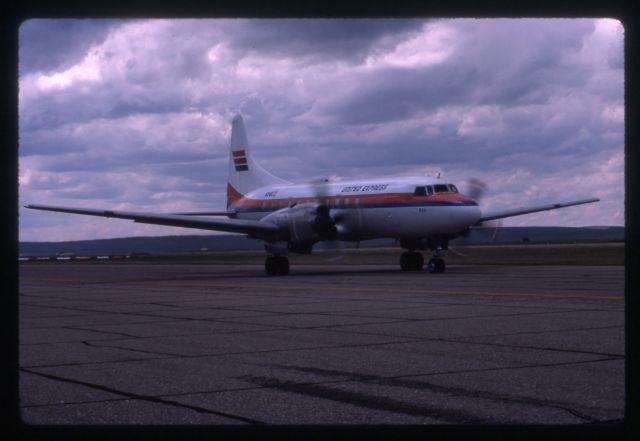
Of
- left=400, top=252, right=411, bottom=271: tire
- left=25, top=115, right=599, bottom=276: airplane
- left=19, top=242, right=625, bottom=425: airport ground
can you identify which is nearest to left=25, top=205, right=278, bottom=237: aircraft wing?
left=25, top=115, right=599, bottom=276: airplane

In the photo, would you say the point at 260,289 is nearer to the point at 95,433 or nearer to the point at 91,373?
the point at 91,373

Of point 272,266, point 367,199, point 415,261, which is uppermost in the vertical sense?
point 367,199

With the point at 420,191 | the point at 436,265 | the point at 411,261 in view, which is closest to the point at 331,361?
the point at 436,265

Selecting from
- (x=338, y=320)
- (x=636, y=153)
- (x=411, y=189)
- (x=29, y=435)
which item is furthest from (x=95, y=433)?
(x=411, y=189)

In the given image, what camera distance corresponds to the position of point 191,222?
35.3 meters

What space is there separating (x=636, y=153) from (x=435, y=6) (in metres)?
1.07

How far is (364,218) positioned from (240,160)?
13.5 metres

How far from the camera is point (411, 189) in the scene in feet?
109

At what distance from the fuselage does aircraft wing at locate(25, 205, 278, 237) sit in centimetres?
290

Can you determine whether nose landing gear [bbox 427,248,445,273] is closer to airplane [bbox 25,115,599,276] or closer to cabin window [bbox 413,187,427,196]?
airplane [bbox 25,115,599,276]

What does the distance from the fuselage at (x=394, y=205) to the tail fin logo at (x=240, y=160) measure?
8.36 meters

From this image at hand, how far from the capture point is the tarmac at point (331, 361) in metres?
6.83

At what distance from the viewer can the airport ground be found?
22.5 feet

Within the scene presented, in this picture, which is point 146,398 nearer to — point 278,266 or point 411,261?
point 278,266
